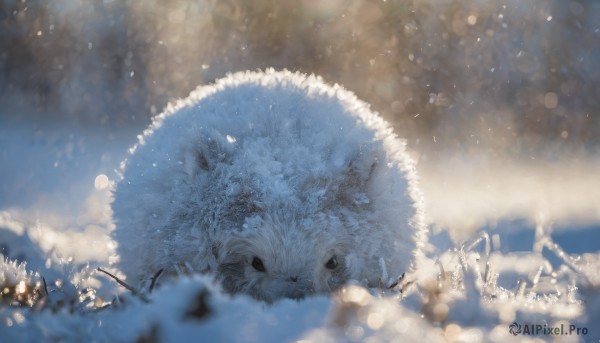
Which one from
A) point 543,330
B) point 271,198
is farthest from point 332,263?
point 543,330

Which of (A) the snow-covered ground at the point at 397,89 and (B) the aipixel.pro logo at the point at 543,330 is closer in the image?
(B) the aipixel.pro logo at the point at 543,330

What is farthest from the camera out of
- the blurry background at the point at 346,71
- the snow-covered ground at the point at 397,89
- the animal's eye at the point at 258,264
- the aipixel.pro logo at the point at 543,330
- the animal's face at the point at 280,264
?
the blurry background at the point at 346,71

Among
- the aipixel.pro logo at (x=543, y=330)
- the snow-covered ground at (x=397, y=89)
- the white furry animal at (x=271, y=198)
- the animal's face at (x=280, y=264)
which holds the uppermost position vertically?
the snow-covered ground at (x=397, y=89)

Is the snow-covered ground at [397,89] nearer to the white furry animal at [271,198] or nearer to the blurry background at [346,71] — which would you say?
the blurry background at [346,71]

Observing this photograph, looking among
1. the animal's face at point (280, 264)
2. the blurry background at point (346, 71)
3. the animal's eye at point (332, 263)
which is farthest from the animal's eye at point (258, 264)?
the blurry background at point (346, 71)

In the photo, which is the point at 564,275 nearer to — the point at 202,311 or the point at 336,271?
the point at 336,271

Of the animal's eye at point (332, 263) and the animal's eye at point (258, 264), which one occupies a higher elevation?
the animal's eye at point (332, 263)

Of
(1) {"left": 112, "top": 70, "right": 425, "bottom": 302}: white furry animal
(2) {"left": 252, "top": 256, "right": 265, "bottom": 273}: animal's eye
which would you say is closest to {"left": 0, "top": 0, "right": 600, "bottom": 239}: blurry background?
(1) {"left": 112, "top": 70, "right": 425, "bottom": 302}: white furry animal
